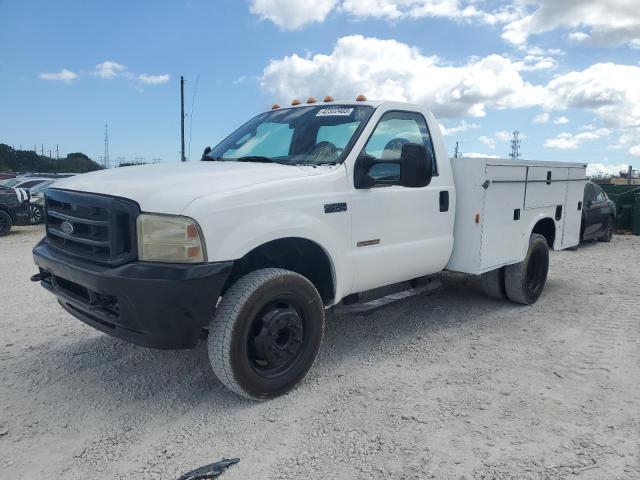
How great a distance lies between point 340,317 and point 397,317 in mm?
597

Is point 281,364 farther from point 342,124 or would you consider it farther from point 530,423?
point 342,124

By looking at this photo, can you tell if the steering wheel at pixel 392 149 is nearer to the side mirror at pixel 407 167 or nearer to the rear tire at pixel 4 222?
the side mirror at pixel 407 167

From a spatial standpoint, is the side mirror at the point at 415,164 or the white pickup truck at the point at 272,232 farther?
the side mirror at the point at 415,164

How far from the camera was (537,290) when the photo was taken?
5.95 metres

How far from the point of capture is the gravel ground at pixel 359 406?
2.70m

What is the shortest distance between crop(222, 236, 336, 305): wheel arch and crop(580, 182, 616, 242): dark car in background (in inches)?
351

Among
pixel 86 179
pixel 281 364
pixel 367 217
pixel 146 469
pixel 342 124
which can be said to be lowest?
pixel 146 469

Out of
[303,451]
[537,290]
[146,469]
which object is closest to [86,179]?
[146,469]

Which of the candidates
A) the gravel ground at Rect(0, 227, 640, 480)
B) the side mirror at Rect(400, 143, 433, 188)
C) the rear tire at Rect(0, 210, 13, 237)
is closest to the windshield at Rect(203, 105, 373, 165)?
the side mirror at Rect(400, 143, 433, 188)

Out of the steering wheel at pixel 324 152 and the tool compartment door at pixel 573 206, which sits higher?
the steering wheel at pixel 324 152

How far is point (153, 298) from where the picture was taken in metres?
2.80

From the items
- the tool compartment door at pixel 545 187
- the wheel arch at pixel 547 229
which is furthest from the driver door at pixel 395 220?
the wheel arch at pixel 547 229

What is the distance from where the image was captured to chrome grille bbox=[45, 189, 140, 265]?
293 cm

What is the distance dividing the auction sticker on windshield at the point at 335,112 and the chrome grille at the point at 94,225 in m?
1.92
